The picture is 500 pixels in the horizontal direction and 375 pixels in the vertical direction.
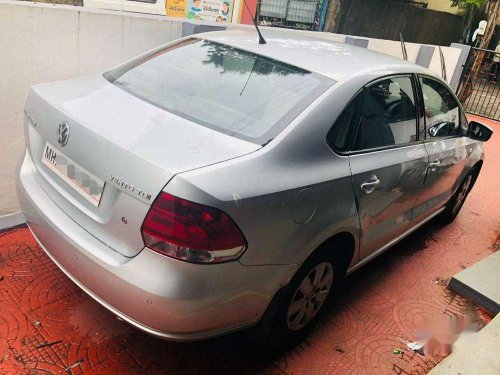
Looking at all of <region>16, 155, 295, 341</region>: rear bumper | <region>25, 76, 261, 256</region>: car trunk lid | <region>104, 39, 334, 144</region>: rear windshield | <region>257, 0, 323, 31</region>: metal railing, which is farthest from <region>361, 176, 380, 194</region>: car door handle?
<region>257, 0, 323, 31</region>: metal railing

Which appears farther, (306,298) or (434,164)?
(434,164)

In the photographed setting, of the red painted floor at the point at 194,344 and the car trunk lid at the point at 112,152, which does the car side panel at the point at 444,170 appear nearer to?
the red painted floor at the point at 194,344

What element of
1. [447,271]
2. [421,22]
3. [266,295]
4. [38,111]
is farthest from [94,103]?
[421,22]

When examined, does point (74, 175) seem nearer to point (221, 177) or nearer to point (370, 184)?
point (221, 177)

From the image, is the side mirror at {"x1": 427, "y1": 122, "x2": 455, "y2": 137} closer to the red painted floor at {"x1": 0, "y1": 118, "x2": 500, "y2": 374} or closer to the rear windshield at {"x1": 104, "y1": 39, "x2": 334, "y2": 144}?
the red painted floor at {"x1": 0, "y1": 118, "x2": 500, "y2": 374}

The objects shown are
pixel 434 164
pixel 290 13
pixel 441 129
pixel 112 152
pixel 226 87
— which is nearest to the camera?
pixel 112 152

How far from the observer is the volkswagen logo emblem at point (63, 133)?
2.10 meters

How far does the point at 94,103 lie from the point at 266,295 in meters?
1.30

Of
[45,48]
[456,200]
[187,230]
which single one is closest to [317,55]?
[187,230]

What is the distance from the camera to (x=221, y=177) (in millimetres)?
1810

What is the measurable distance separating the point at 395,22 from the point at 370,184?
1599 centimetres

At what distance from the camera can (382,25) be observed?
16188 mm

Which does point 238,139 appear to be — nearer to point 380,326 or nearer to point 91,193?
point 91,193

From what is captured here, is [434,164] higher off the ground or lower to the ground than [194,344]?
higher
